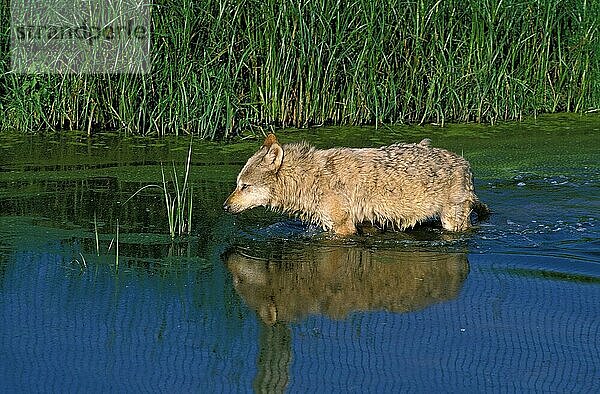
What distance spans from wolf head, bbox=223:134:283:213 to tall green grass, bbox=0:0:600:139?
10.8ft

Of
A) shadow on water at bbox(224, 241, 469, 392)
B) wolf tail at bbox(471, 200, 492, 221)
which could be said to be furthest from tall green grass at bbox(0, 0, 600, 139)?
shadow on water at bbox(224, 241, 469, 392)

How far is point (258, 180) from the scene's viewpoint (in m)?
7.85

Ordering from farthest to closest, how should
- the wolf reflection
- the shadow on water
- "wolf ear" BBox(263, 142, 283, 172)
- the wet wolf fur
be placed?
"wolf ear" BBox(263, 142, 283, 172) → the wet wolf fur → the wolf reflection → the shadow on water

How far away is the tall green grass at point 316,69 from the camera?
11125 mm

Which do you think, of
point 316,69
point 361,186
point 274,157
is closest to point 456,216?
point 361,186

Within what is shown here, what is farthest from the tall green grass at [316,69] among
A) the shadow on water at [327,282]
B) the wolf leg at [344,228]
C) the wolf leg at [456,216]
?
the shadow on water at [327,282]

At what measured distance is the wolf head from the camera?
783 centimetres

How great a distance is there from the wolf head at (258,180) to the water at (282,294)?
0.23 m

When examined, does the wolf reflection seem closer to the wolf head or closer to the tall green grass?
the wolf head

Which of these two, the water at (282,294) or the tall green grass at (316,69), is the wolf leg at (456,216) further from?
the tall green grass at (316,69)

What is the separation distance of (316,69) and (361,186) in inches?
161

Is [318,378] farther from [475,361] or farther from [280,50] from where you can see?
[280,50]

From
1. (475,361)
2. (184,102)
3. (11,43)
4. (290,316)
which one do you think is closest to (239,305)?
(290,316)

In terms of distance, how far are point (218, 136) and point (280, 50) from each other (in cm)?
110
